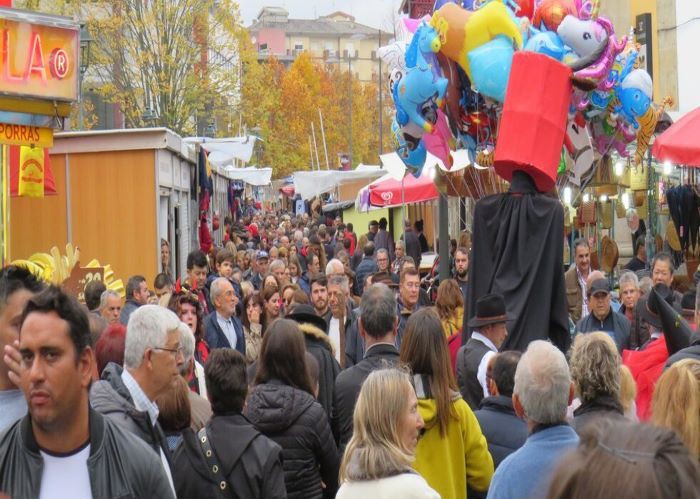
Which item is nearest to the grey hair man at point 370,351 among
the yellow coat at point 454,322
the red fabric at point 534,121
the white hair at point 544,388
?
the red fabric at point 534,121

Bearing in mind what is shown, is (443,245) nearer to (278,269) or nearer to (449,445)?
(278,269)

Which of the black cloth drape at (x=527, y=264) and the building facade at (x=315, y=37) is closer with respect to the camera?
the black cloth drape at (x=527, y=264)

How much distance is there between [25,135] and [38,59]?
0.77 meters

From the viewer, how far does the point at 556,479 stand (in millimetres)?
2059

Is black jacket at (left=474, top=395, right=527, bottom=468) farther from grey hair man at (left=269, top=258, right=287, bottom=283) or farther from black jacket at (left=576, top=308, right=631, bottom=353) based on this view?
grey hair man at (left=269, top=258, right=287, bottom=283)

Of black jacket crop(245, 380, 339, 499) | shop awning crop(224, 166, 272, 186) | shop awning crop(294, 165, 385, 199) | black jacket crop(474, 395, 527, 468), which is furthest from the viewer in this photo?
shop awning crop(224, 166, 272, 186)

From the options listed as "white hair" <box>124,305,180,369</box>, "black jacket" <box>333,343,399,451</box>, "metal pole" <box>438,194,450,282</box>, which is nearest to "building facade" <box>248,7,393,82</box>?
"metal pole" <box>438,194,450,282</box>

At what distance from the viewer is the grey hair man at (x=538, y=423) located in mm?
4633

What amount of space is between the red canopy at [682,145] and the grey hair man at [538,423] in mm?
6786

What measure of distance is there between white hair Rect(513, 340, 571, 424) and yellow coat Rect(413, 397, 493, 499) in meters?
0.96

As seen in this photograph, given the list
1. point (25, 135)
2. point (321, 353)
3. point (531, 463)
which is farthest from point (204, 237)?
point (531, 463)

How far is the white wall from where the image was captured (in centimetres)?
2831

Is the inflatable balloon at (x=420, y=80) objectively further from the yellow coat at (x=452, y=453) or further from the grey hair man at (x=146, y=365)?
the grey hair man at (x=146, y=365)

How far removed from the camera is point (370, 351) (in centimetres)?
706
